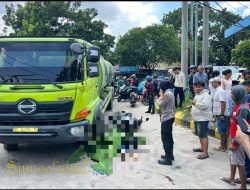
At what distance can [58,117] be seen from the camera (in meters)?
5.91

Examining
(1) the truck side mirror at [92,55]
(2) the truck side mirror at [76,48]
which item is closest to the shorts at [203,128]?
(1) the truck side mirror at [92,55]

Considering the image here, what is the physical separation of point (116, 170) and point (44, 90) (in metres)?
1.88

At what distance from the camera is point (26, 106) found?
588 cm

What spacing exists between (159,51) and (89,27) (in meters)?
16.1

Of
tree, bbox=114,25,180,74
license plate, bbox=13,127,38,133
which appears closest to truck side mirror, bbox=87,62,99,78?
license plate, bbox=13,127,38,133

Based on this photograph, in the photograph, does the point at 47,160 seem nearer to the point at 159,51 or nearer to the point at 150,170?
the point at 150,170

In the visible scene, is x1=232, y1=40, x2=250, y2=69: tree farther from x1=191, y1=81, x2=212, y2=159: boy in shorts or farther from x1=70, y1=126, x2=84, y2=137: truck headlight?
x1=70, y1=126, x2=84, y2=137: truck headlight

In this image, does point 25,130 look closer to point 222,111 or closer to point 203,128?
point 203,128

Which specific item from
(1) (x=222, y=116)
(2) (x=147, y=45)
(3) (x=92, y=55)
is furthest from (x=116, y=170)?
(2) (x=147, y=45)

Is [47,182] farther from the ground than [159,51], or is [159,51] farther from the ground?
[159,51]

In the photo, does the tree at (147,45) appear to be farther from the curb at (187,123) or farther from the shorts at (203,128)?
the shorts at (203,128)

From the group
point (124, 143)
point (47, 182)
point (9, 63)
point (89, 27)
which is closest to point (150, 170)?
point (124, 143)

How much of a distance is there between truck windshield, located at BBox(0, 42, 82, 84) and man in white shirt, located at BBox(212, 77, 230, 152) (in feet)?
9.22

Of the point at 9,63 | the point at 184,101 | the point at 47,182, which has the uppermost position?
the point at 9,63
